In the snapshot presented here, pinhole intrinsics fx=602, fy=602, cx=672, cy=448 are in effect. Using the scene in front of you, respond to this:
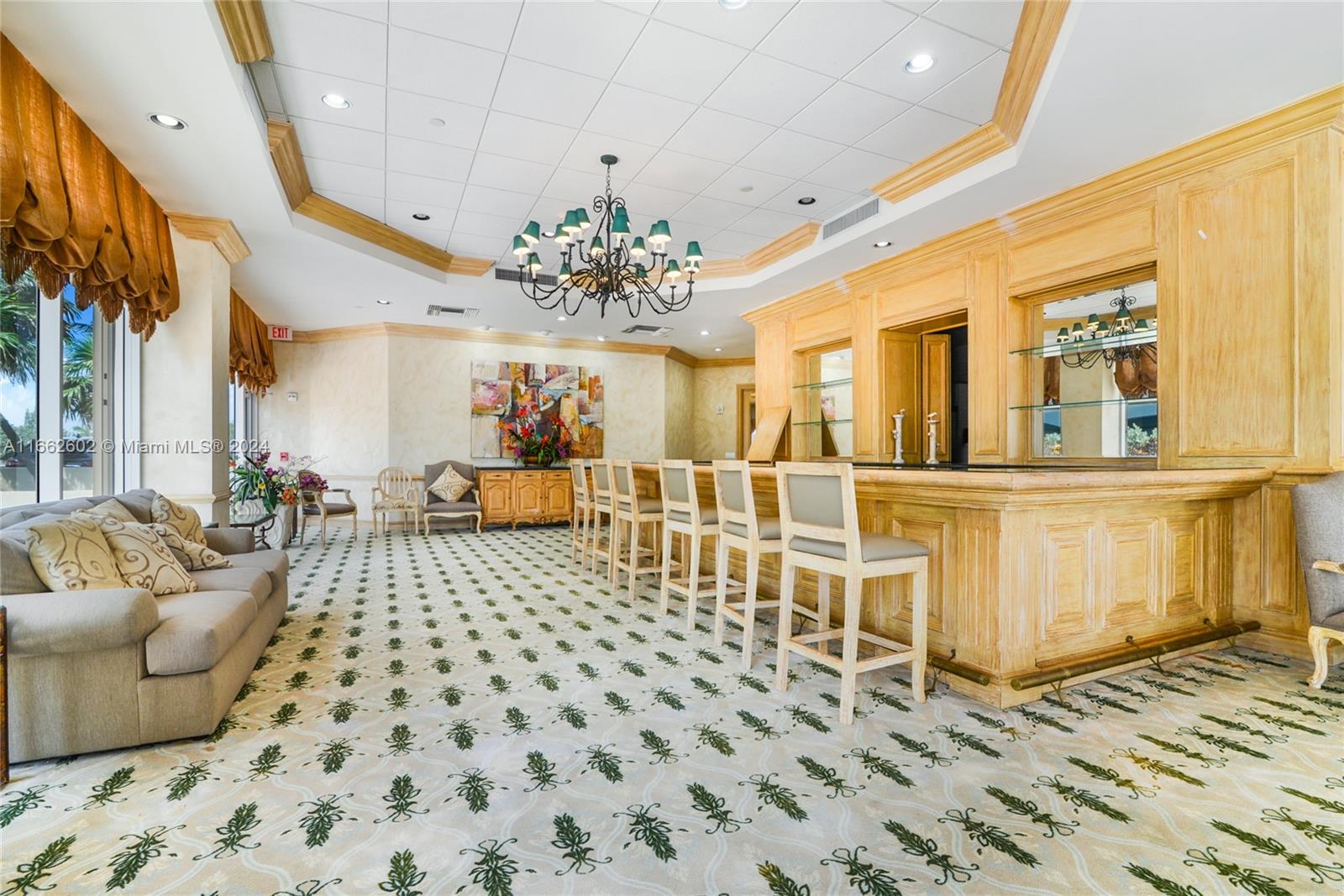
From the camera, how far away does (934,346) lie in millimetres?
6289

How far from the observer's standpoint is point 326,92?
3.64 meters

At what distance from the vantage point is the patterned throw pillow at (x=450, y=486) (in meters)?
8.73

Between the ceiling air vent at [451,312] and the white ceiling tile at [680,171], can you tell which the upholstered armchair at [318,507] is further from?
the white ceiling tile at [680,171]

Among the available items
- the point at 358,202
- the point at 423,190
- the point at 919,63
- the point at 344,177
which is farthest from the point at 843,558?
the point at 358,202

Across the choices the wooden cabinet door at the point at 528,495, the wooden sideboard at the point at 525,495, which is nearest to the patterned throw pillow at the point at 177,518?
the wooden sideboard at the point at 525,495

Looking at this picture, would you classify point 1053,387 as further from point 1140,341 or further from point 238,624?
point 238,624

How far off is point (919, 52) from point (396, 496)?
8.47m

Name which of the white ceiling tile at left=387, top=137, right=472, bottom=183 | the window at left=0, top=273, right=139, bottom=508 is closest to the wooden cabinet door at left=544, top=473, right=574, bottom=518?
the window at left=0, top=273, right=139, bottom=508

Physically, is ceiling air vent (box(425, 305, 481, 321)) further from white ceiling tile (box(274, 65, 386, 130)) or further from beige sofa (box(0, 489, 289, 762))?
beige sofa (box(0, 489, 289, 762))

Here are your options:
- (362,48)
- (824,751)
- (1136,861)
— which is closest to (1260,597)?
(1136,861)

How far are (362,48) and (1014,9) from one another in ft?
11.0

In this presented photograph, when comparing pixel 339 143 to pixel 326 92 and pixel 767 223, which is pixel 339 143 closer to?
pixel 326 92

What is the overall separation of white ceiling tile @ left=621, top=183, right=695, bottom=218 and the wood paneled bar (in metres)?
3.13

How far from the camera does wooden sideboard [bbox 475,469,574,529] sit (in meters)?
8.88
